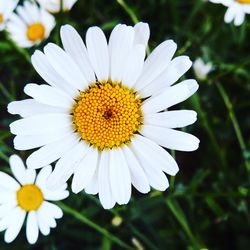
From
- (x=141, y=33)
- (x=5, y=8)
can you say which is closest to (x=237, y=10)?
(x=141, y=33)

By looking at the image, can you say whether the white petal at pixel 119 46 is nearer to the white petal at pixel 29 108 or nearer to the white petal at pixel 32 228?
the white petal at pixel 29 108

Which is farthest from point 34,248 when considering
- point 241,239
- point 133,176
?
point 133,176

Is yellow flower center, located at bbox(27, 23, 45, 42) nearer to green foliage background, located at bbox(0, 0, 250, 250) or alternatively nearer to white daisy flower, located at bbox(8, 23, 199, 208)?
green foliage background, located at bbox(0, 0, 250, 250)

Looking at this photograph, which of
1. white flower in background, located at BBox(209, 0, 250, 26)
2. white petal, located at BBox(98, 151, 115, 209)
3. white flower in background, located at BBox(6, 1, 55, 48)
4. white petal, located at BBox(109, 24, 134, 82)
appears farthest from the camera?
white flower in background, located at BBox(6, 1, 55, 48)

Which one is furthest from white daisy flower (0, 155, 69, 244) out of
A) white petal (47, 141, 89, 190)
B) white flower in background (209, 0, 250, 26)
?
white flower in background (209, 0, 250, 26)

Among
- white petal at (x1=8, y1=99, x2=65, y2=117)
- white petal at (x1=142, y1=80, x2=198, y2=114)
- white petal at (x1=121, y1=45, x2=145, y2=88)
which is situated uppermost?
white petal at (x1=121, y1=45, x2=145, y2=88)

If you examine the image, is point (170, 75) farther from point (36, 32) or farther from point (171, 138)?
point (36, 32)
